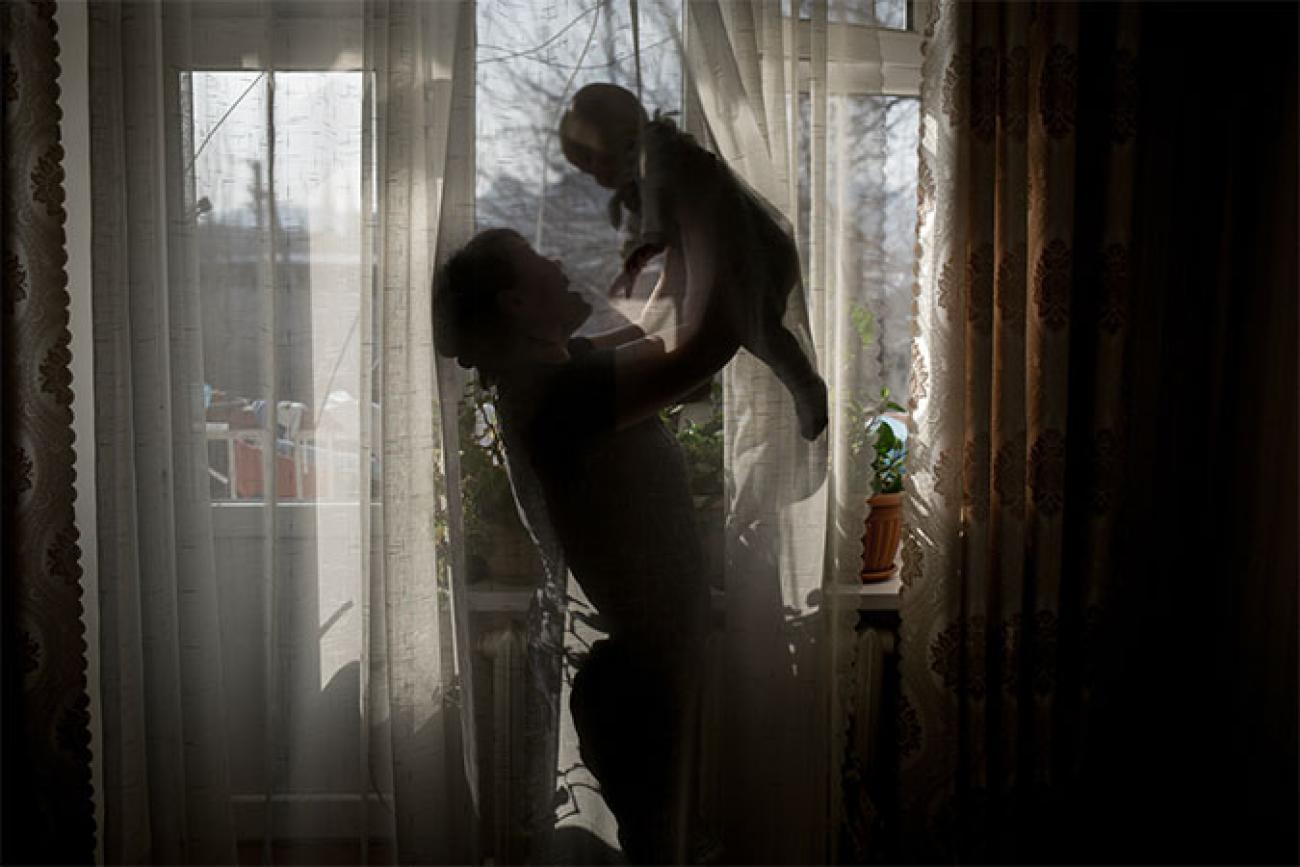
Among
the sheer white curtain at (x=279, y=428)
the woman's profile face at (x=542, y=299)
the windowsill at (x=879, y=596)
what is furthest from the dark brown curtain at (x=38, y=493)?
the windowsill at (x=879, y=596)

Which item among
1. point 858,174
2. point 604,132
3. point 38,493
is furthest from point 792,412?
point 38,493

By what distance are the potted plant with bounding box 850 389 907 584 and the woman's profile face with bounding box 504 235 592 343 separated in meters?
0.53

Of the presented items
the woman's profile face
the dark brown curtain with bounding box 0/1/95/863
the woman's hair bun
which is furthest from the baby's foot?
the dark brown curtain with bounding box 0/1/95/863

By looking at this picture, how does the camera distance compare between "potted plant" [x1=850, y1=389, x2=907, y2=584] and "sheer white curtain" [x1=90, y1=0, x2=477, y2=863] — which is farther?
"potted plant" [x1=850, y1=389, x2=907, y2=584]

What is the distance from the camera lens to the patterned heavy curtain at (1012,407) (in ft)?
4.38

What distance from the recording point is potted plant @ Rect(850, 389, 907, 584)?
140 cm

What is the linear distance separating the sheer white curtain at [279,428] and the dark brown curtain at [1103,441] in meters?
0.75

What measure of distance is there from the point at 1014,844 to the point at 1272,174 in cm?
118

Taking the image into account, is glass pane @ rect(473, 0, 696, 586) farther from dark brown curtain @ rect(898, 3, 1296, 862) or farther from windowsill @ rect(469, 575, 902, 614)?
dark brown curtain @ rect(898, 3, 1296, 862)

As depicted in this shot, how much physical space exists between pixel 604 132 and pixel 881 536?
0.77m

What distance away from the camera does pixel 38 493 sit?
1.27 metres

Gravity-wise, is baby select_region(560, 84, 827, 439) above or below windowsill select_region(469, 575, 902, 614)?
above

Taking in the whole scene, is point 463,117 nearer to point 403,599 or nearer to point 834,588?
point 403,599

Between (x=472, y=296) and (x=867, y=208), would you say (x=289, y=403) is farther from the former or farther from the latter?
(x=867, y=208)
